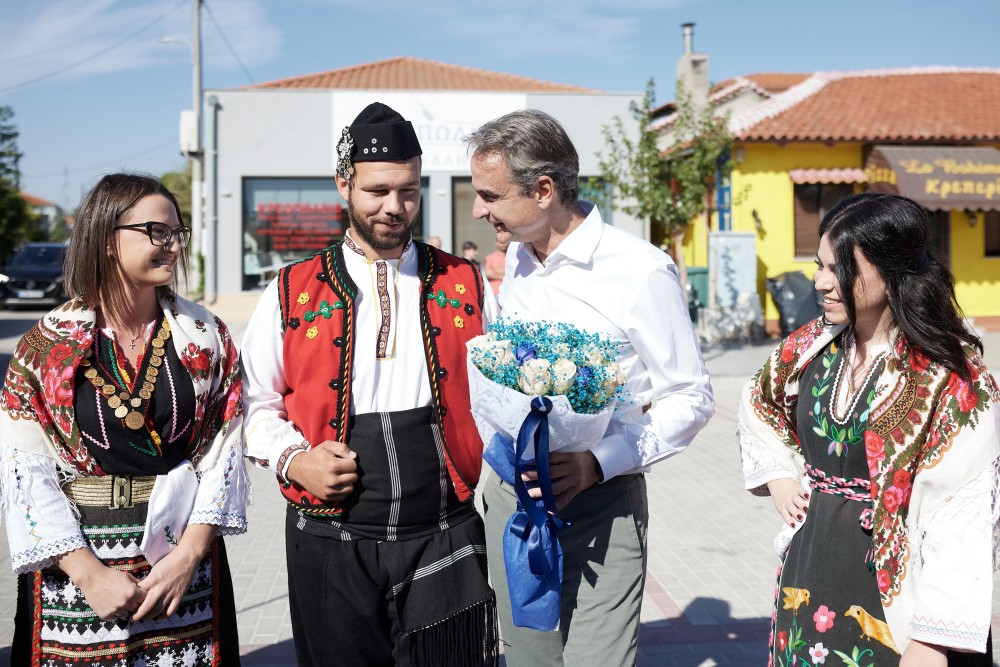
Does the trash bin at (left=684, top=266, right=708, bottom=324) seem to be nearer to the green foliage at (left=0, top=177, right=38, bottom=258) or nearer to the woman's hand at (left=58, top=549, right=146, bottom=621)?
the woman's hand at (left=58, top=549, right=146, bottom=621)

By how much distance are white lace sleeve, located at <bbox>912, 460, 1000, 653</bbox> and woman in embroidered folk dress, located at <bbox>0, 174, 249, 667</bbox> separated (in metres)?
1.83

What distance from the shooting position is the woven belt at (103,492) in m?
2.32

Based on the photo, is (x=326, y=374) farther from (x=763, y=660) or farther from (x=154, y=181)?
(x=763, y=660)

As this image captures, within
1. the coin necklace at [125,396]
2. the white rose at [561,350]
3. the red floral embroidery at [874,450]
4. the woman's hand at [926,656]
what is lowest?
the woman's hand at [926,656]

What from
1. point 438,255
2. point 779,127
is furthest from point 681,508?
point 779,127

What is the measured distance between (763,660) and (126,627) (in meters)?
2.86

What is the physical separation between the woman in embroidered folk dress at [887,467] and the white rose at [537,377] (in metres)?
0.81

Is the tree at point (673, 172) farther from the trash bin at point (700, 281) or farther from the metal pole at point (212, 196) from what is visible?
the metal pole at point (212, 196)

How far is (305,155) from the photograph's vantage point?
19562 mm

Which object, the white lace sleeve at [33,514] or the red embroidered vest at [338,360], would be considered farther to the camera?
the red embroidered vest at [338,360]

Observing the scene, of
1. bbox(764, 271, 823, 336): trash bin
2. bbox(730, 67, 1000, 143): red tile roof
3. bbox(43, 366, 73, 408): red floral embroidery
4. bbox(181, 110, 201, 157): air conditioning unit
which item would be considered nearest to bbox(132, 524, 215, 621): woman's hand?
bbox(43, 366, 73, 408): red floral embroidery

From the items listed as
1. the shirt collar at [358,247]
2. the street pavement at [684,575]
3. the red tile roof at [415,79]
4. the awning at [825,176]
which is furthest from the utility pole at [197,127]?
the shirt collar at [358,247]

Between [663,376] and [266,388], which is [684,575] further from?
[266,388]

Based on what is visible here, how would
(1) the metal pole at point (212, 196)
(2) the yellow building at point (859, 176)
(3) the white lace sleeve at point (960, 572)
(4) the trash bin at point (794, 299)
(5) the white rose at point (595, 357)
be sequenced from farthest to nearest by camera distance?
1. (1) the metal pole at point (212, 196)
2. (2) the yellow building at point (859, 176)
3. (4) the trash bin at point (794, 299)
4. (5) the white rose at point (595, 357)
5. (3) the white lace sleeve at point (960, 572)
